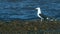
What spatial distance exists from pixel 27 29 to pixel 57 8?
13.7 m

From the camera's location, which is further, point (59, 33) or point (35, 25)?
point (35, 25)

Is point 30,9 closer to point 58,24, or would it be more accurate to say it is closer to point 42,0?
point 42,0

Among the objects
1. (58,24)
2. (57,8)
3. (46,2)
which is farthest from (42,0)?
(58,24)

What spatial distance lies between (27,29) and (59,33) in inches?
114

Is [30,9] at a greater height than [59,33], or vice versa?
[59,33]

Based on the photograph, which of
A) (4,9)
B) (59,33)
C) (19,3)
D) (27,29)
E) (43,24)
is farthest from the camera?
(19,3)

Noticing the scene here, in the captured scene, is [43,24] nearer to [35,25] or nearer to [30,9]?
[35,25]

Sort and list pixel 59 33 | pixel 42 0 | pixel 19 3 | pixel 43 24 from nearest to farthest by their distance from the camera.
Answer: pixel 59 33 < pixel 43 24 < pixel 19 3 < pixel 42 0

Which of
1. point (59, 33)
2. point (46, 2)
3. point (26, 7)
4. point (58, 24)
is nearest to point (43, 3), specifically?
point (46, 2)

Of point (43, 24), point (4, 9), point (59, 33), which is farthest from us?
point (4, 9)

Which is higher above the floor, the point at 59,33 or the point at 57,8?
the point at 59,33

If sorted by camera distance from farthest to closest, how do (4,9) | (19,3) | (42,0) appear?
(42,0) < (19,3) < (4,9)

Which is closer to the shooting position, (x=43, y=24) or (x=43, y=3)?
(x=43, y=24)

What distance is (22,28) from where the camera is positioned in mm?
14586
